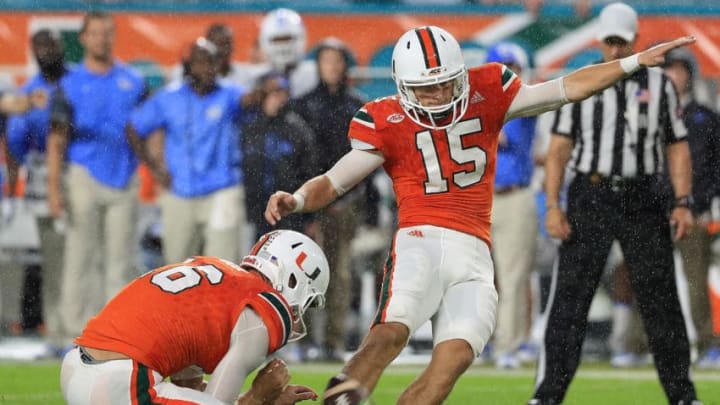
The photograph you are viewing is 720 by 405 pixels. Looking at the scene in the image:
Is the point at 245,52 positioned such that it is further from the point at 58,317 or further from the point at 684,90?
the point at 684,90

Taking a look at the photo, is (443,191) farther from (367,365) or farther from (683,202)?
(683,202)

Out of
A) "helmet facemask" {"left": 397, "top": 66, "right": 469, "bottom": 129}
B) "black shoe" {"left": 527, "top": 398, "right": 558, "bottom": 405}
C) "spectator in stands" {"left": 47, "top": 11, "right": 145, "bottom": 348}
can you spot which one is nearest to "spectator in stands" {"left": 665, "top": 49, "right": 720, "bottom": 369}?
"black shoe" {"left": 527, "top": 398, "right": 558, "bottom": 405}

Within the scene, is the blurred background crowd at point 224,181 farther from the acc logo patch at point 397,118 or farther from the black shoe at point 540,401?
the acc logo patch at point 397,118

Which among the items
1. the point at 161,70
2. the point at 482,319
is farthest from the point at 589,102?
the point at 161,70

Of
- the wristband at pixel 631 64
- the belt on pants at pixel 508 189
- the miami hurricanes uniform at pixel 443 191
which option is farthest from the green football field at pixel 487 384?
the wristband at pixel 631 64

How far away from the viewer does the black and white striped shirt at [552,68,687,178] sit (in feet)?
22.3

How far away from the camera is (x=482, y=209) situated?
5637 mm

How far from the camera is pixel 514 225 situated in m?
9.06

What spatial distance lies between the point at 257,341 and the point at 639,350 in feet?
17.8

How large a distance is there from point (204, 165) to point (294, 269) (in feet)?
14.2

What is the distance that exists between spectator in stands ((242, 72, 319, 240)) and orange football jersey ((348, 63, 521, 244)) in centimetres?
322

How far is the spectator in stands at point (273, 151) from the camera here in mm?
8914

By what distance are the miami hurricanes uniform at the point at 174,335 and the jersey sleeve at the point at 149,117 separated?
4.62 meters

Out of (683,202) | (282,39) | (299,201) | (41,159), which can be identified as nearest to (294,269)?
(299,201)
